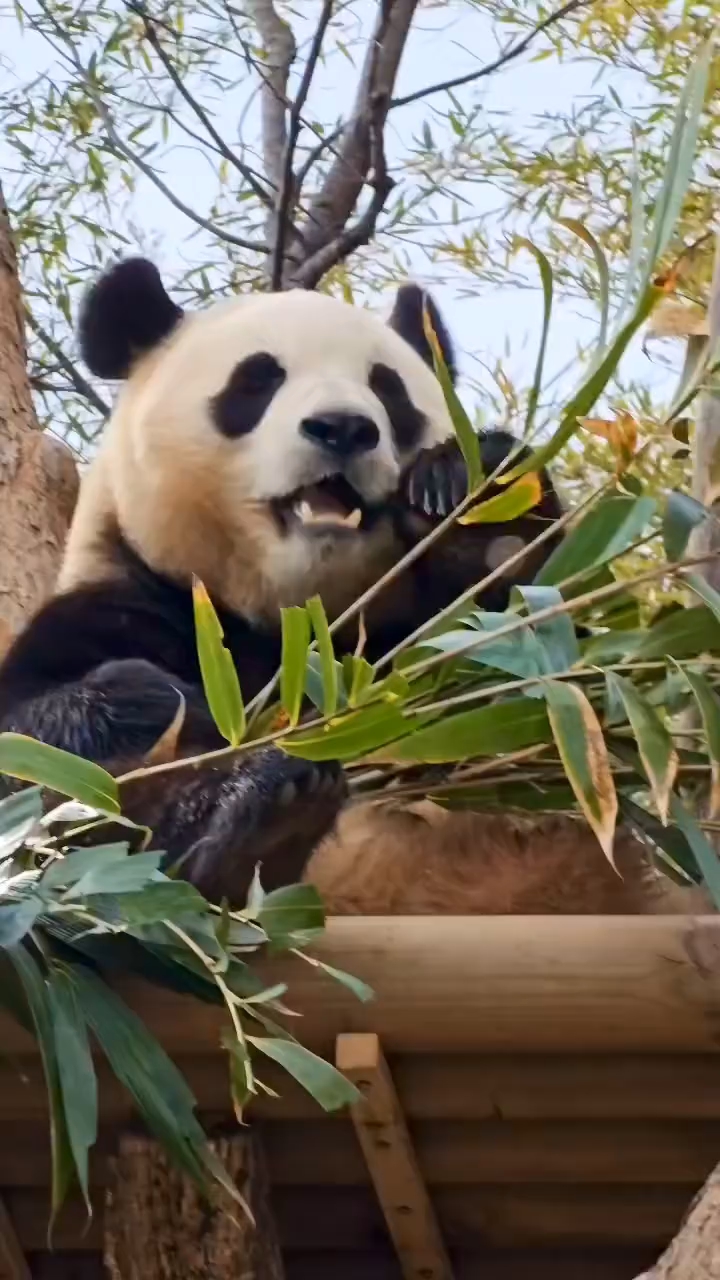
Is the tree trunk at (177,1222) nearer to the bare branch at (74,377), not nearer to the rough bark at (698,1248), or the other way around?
the rough bark at (698,1248)

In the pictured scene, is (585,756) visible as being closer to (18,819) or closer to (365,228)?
(18,819)

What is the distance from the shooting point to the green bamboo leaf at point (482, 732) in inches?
56.4

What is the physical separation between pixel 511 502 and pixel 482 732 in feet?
0.71

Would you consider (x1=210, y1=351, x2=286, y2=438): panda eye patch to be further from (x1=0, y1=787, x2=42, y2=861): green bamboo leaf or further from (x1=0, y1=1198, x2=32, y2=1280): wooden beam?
(x1=0, y1=1198, x2=32, y2=1280): wooden beam

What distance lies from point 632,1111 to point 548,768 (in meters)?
0.35

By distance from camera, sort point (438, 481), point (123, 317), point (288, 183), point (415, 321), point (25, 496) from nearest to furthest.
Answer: point (438, 481) < point (123, 317) < point (415, 321) < point (25, 496) < point (288, 183)

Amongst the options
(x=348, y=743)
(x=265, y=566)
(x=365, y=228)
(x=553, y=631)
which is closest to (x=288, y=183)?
(x=365, y=228)

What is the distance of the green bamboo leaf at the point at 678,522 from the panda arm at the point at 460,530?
481 mm

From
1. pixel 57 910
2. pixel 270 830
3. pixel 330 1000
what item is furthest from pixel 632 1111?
pixel 57 910

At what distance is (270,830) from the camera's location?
151 cm

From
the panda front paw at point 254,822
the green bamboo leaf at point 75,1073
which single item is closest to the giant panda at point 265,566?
the panda front paw at point 254,822

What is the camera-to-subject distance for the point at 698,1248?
1171mm

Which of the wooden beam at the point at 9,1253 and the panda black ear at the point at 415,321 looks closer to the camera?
the wooden beam at the point at 9,1253

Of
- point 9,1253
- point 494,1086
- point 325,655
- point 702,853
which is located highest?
point 325,655
